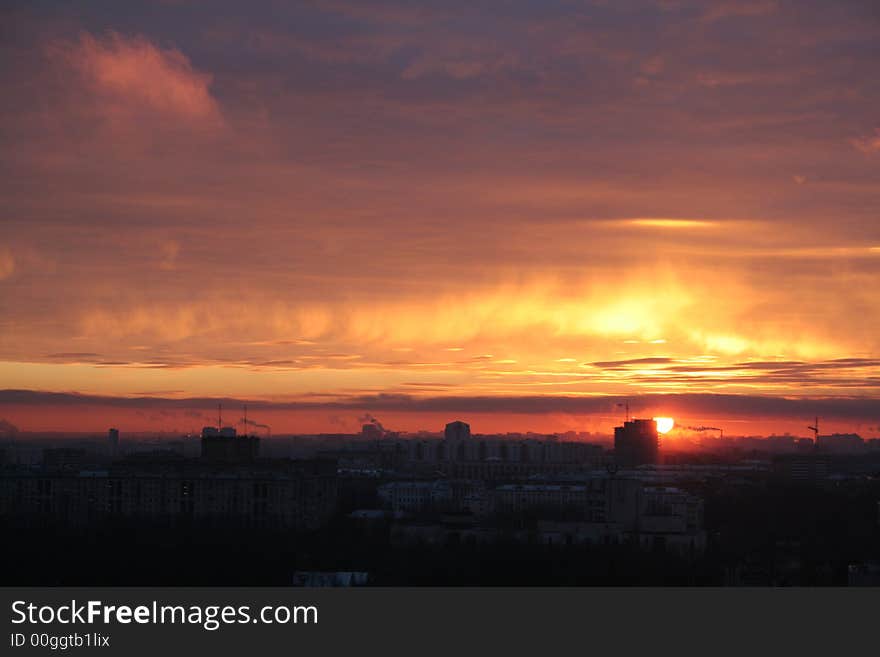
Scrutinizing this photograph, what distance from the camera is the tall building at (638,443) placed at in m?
135

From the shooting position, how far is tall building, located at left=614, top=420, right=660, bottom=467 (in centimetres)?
13462

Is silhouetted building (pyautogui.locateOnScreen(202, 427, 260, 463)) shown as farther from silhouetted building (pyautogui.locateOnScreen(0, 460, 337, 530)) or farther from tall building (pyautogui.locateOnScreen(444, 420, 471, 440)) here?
tall building (pyautogui.locateOnScreen(444, 420, 471, 440))

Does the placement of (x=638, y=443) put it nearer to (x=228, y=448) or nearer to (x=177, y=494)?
(x=228, y=448)

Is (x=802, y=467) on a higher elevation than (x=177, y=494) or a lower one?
higher

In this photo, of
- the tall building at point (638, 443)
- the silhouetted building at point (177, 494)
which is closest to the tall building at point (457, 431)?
the tall building at point (638, 443)

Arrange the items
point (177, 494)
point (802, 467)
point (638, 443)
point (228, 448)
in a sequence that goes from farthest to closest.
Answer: point (638, 443), point (802, 467), point (228, 448), point (177, 494)

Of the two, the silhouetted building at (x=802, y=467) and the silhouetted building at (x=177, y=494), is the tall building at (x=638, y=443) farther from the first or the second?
the silhouetted building at (x=177, y=494)

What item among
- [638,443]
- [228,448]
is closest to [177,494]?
[228,448]

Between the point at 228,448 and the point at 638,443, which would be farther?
the point at 638,443

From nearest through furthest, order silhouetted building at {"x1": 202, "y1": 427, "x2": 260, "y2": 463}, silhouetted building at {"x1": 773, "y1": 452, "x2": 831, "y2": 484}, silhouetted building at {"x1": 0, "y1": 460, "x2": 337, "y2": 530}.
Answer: silhouetted building at {"x1": 0, "y1": 460, "x2": 337, "y2": 530}, silhouetted building at {"x1": 202, "y1": 427, "x2": 260, "y2": 463}, silhouetted building at {"x1": 773, "y1": 452, "x2": 831, "y2": 484}

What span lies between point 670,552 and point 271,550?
10044mm

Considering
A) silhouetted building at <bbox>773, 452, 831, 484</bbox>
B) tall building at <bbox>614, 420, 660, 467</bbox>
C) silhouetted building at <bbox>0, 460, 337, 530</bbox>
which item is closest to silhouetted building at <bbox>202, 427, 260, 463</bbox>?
silhouetted building at <bbox>0, 460, 337, 530</bbox>

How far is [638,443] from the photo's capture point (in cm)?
13625
